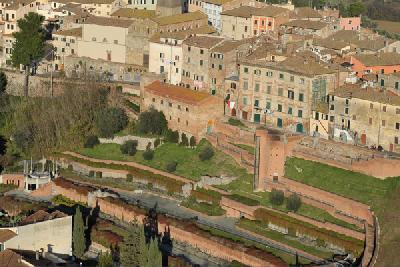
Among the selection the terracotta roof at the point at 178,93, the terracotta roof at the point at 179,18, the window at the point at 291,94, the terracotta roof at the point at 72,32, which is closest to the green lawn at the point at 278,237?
the window at the point at 291,94

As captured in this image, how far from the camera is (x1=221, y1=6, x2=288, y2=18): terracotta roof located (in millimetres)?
74375

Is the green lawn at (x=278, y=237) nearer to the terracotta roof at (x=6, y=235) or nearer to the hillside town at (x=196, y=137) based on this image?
the hillside town at (x=196, y=137)

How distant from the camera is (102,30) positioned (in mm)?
74438

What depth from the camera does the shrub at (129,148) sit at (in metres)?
66.6

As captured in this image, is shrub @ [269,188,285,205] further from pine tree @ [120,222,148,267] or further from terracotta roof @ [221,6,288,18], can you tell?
terracotta roof @ [221,6,288,18]

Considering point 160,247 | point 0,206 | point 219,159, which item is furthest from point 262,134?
point 0,206

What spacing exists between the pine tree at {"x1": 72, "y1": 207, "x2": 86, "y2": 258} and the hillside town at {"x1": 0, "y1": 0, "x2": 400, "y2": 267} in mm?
59

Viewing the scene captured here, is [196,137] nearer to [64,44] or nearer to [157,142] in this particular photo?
[157,142]

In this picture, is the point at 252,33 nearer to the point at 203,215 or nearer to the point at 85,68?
the point at 85,68

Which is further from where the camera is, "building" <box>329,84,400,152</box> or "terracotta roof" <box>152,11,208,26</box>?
"terracotta roof" <box>152,11,208,26</box>

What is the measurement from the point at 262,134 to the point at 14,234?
13182 mm

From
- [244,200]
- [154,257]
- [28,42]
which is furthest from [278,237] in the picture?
[28,42]

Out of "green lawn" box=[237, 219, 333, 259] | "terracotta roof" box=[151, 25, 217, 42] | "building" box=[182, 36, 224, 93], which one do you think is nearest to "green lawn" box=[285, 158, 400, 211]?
"green lawn" box=[237, 219, 333, 259]

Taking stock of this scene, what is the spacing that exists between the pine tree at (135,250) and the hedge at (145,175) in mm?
9152
